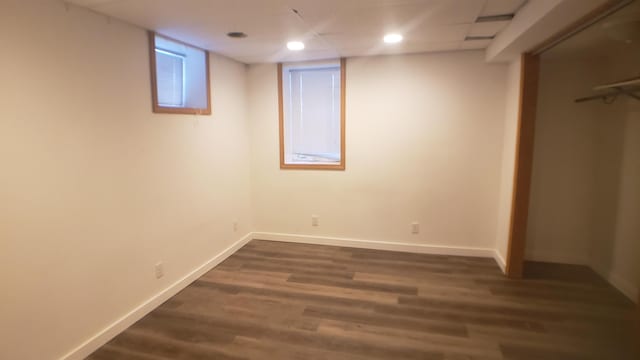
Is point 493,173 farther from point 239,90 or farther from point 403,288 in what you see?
point 239,90

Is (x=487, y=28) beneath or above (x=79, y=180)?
above

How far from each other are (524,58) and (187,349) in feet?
11.8

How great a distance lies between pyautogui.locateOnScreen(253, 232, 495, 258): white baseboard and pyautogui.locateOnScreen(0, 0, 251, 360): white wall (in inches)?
56.9

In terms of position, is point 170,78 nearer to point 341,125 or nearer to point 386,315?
point 341,125

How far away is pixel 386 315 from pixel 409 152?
1967mm

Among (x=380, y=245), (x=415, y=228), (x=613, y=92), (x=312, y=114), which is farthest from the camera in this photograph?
(x=312, y=114)

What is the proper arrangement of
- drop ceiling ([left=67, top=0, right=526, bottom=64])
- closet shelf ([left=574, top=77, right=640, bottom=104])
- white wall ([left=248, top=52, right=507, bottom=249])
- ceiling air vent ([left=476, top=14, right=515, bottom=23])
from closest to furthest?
drop ceiling ([left=67, top=0, right=526, bottom=64])
ceiling air vent ([left=476, top=14, right=515, bottom=23])
closet shelf ([left=574, top=77, right=640, bottom=104])
white wall ([left=248, top=52, right=507, bottom=249])

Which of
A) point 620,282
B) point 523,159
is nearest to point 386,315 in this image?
point 523,159

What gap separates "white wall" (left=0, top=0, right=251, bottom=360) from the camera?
1977 millimetres

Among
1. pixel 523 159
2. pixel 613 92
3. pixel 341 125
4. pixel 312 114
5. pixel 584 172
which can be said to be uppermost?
pixel 613 92

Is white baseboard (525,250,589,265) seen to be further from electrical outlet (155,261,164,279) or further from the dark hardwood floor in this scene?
electrical outlet (155,261,164,279)

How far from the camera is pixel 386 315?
2855 millimetres

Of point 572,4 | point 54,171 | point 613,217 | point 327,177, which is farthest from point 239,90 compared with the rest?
point 613,217

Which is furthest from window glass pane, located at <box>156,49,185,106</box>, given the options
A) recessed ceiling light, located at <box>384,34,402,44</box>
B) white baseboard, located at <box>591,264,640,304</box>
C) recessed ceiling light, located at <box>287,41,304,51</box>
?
white baseboard, located at <box>591,264,640,304</box>
